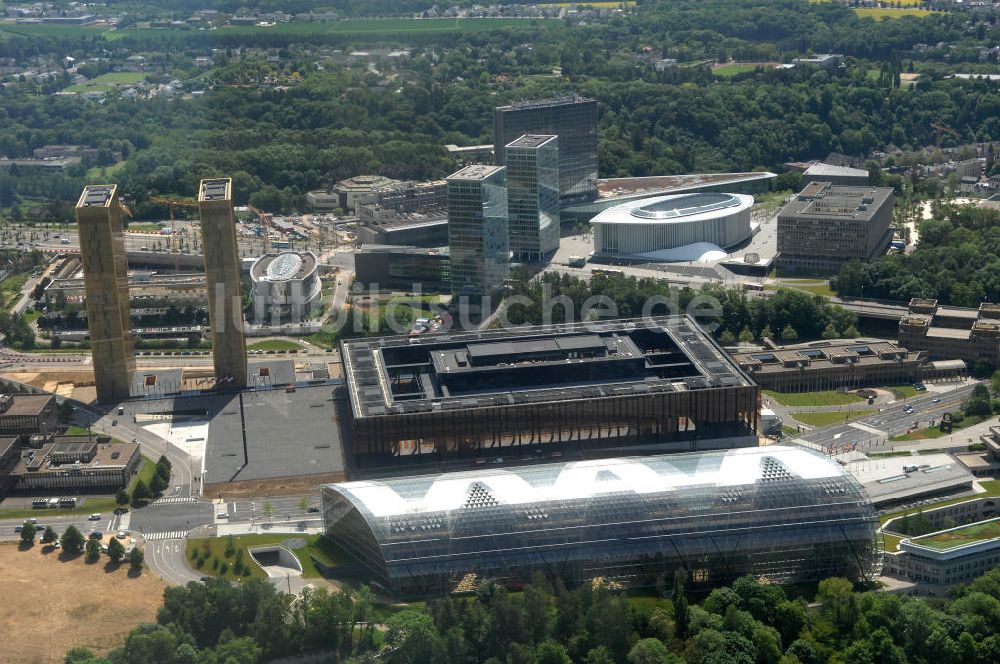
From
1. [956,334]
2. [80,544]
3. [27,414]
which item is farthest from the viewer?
[956,334]

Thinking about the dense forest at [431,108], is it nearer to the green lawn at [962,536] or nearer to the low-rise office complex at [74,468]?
the low-rise office complex at [74,468]

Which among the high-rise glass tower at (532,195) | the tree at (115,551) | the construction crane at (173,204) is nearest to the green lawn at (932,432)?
the high-rise glass tower at (532,195)

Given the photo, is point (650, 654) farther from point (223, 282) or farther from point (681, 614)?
point (223, 282)

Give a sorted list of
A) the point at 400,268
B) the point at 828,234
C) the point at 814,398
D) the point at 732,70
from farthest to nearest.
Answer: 1. the point at 732,70
2. the point at 828,234
3. the point at 400,268
4. the point at 814,398

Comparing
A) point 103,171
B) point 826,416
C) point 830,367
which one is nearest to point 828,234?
point 830,367

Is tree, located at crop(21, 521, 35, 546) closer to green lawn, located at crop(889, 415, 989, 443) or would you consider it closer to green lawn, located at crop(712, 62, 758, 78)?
green lawn, located at crop(889, 415, 989, 443)

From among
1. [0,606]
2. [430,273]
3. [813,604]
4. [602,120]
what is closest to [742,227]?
[430,273]

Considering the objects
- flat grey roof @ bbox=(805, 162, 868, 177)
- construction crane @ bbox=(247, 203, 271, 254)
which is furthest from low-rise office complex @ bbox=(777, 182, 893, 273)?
construction crane @ bbox=(247, 203, 271, 254)
